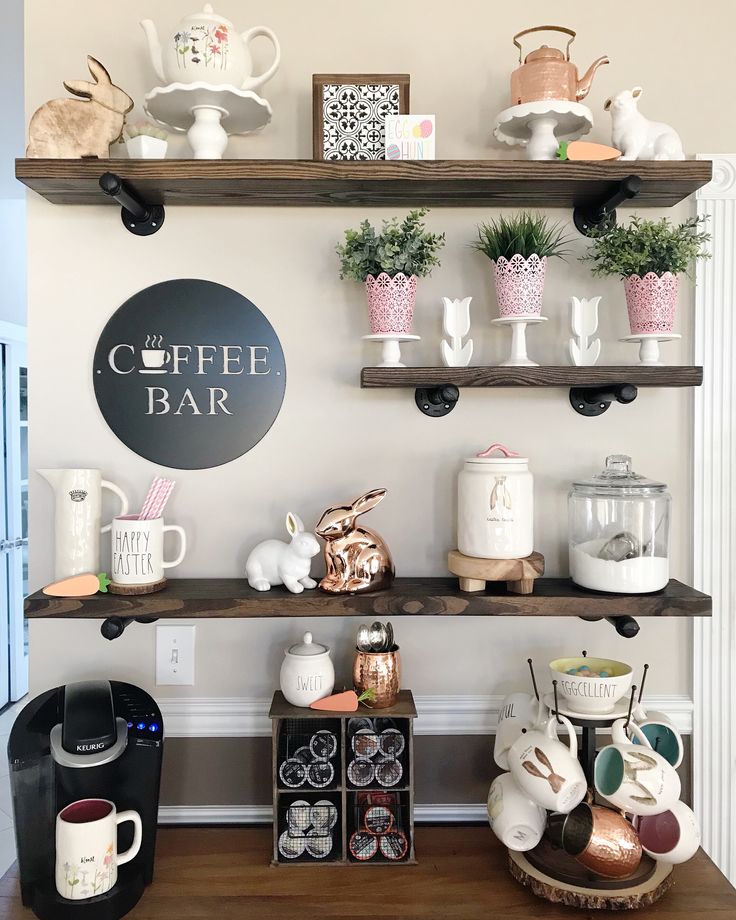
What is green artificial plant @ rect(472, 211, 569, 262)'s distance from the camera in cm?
132

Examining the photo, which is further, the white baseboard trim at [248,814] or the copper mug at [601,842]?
the white baseboard trim at [248,814]

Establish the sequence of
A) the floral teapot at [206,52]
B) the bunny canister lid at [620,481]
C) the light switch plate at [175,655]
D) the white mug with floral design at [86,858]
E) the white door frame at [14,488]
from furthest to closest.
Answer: the white door frame at [14,488] → the light switch plate at [175,655] → the bunny canister lid at [620,481] → the floral teapot at [206,52] → the white mug with floral design at [86,858]

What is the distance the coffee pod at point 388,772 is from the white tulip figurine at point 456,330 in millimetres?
734

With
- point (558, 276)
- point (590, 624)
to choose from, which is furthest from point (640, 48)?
point (590, 624)

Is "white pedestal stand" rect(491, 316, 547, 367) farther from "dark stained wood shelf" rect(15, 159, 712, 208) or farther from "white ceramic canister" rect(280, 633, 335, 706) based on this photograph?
"white ceramic canister" rect(280, 633, 335, 706)

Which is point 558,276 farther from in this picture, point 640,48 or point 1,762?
point 1,762

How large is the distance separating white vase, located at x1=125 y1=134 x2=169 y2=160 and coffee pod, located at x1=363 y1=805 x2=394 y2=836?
1233 mm

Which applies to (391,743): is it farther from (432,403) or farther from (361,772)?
(432,403)

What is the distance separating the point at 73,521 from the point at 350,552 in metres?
0.51

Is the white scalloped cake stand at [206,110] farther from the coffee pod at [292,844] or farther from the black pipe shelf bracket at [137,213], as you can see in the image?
the coffee pod at [292,844]

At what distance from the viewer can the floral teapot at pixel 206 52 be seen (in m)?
1.26

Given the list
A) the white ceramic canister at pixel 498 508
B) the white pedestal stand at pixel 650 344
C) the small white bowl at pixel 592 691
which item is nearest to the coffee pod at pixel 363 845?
the small white bowl at pixel 592 691

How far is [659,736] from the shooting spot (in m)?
1.32

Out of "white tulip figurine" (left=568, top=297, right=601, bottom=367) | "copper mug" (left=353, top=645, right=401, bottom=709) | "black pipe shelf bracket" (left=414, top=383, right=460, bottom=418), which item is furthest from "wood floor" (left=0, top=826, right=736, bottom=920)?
"white tulip figurine" (left=568, top=297, right=601, bottom=367)
